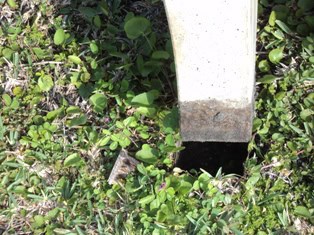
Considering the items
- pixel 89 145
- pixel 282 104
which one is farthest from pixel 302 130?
pixel 89 145

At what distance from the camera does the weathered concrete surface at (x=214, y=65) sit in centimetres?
164

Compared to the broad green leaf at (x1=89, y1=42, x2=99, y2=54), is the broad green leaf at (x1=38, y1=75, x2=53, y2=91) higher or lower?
lower

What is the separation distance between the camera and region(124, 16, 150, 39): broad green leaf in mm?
2432

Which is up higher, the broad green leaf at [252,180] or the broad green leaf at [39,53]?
the broad green leaf at [39,53]

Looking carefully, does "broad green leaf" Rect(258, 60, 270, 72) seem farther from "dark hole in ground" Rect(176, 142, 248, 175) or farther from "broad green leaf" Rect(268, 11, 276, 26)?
"dark hole in ground" Rect(176, 142, 248, 175)

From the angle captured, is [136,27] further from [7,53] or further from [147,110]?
[7,53]

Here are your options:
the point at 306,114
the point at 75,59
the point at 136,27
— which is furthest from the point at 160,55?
the point at 306,114

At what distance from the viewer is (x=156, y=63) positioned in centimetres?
244

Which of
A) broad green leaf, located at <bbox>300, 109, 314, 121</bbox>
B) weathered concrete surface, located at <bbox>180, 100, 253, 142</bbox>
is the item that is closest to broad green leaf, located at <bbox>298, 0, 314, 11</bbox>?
broad green leaf, located at <bbox>300, 109, 314, 121</bbox>

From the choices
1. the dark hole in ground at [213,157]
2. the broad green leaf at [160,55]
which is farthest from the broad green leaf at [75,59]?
the dark hole in ground at [213,157]

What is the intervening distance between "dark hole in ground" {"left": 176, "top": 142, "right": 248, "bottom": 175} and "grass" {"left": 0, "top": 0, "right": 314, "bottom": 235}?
4.0 inches

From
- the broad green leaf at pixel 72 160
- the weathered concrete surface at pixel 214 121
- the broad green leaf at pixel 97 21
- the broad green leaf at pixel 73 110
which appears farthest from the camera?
the broad green leaf at pixel 97 21

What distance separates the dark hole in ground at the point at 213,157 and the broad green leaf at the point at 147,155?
16cm

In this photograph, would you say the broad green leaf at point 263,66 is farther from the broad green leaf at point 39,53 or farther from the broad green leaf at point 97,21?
the broad green leaf at point 39,53
